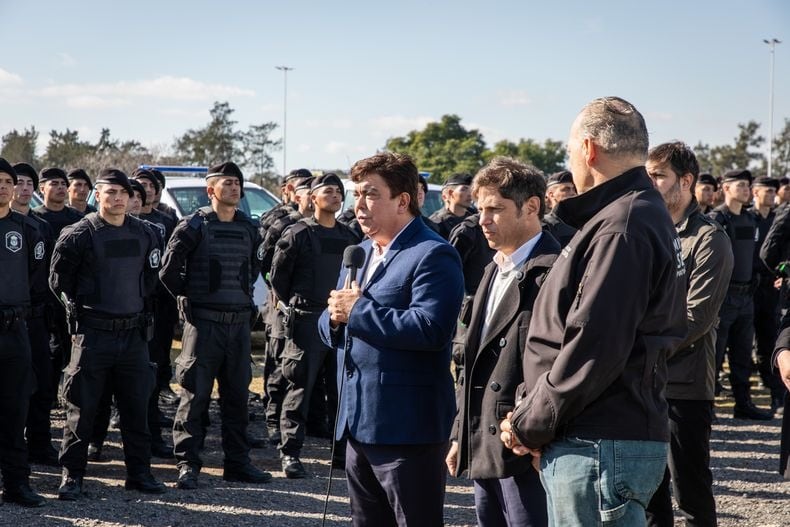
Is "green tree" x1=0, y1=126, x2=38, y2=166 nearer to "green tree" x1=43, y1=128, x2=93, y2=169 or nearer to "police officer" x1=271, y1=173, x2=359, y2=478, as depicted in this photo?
"green tree" x1=43, y1=128, x2=93, y2=169

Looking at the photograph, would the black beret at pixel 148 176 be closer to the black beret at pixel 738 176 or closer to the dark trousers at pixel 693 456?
the black beret at pixel 738 176

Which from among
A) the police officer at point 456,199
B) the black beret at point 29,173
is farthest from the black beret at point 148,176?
the police officer at point 456,199

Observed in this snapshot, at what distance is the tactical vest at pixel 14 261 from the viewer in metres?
6.73

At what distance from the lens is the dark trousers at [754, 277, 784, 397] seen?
11414 millimetres

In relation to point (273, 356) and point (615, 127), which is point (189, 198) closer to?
point (273, 356)

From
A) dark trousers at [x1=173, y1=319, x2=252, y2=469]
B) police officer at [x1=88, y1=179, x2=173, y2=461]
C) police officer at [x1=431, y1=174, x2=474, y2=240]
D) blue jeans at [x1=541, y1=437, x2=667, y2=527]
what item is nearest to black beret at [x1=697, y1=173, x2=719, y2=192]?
police officer at [x1=431, y1=174, x2=474, y2=240]

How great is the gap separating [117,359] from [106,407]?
97cm

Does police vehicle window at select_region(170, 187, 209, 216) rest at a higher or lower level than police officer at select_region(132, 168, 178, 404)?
higher

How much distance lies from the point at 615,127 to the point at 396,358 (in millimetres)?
1481

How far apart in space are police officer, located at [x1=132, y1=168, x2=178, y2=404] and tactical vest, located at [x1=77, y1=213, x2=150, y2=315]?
213 centimetres

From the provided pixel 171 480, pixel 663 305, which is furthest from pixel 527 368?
pixel 171 480

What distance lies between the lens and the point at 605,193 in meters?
3.09

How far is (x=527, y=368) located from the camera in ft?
10.5

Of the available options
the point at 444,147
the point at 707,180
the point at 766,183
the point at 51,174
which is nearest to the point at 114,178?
the point at 51,174
